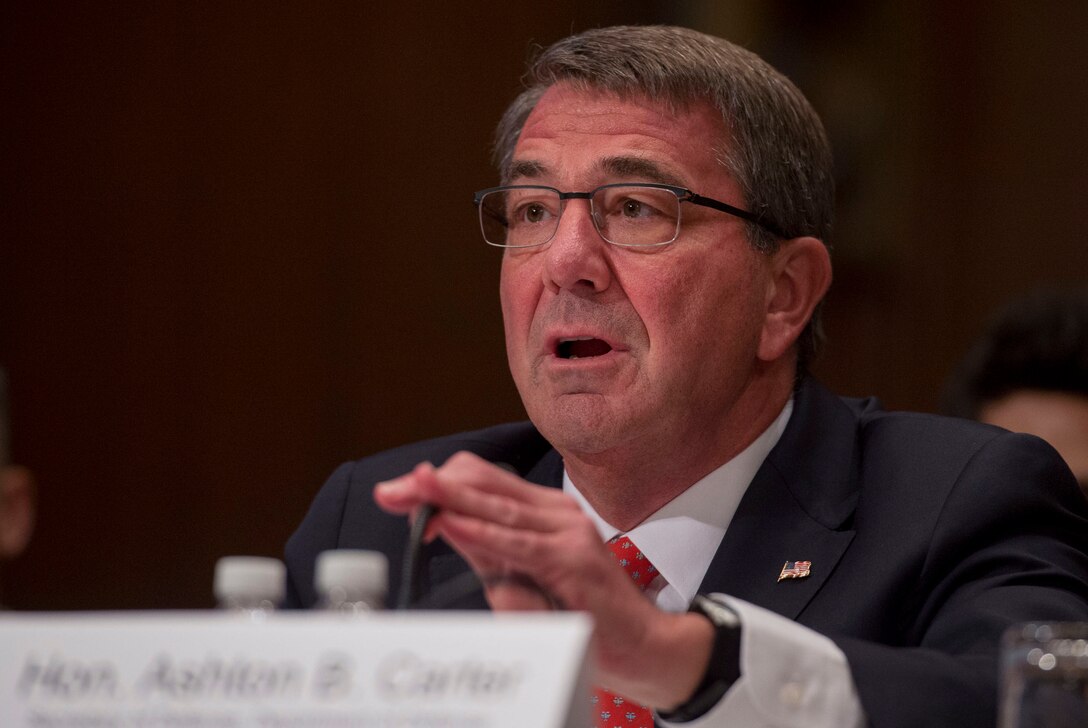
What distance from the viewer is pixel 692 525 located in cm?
215

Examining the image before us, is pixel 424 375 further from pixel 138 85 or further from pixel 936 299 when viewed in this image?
pixel 936 299

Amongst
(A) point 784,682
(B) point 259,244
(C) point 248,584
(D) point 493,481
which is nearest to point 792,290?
(A) point 784,682

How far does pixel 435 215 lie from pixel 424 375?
0.56m

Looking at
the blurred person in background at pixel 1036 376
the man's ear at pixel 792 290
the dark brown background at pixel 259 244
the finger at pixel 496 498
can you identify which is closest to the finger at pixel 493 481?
the finger at pixel 496 498

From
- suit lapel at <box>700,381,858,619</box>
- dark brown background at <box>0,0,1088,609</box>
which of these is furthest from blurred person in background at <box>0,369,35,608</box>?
suit lapel at <box>700,381,858,619</box>

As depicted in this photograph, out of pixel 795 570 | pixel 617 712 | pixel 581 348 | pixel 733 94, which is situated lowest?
pixel 617 712

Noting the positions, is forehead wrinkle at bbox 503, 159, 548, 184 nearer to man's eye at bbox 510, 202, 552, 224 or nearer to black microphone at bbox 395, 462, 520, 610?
man's eye at bbox 510, 202, 552, 224

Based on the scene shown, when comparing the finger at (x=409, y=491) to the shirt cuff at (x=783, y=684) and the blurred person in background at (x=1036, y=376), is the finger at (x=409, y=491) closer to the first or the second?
the shirt cuff at (x=783, y=684)

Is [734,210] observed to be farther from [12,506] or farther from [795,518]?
[12,506]

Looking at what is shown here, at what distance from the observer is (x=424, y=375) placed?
15.7 feet

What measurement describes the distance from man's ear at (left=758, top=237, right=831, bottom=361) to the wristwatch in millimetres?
1011

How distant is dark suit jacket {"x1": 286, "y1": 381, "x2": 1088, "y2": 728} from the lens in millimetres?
1616

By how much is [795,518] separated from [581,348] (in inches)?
16.3

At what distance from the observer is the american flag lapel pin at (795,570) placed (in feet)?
6.33
